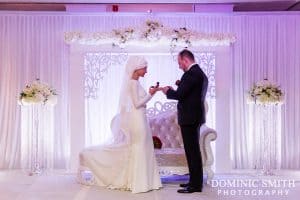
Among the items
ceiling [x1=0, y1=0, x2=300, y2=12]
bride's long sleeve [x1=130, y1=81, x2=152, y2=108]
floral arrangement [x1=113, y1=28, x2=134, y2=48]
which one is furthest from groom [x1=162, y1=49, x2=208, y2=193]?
ceiling [x1=0, y1=0, x2=300, y2=12]

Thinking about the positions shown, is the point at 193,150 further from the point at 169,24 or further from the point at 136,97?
the point at 169,24

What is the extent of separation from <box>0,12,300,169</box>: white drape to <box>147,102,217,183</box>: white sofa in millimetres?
1413

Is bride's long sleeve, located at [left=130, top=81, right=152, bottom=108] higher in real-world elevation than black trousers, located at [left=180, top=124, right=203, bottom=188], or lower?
higher

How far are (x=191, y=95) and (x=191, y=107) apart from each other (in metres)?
0.15

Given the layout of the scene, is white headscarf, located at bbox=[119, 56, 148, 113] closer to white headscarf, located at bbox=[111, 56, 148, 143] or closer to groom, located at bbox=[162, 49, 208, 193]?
white headscarf, located at bbox=[111, 56, 148, 143]

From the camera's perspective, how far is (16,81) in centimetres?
858

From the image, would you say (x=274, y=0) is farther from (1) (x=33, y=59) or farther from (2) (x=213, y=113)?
(1) (x=33, y=59)

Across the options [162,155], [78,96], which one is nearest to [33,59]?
[78,96]

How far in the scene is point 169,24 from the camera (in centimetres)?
873

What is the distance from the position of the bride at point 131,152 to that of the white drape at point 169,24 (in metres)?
1.96

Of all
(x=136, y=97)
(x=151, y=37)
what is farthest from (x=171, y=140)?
(x=151, y=37)

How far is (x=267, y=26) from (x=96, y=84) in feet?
10.2

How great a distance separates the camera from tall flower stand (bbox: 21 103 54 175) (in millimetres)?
8391

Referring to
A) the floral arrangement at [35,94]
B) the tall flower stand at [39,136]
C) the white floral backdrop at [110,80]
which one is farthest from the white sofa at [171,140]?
the tall flower stand at [39,136]
